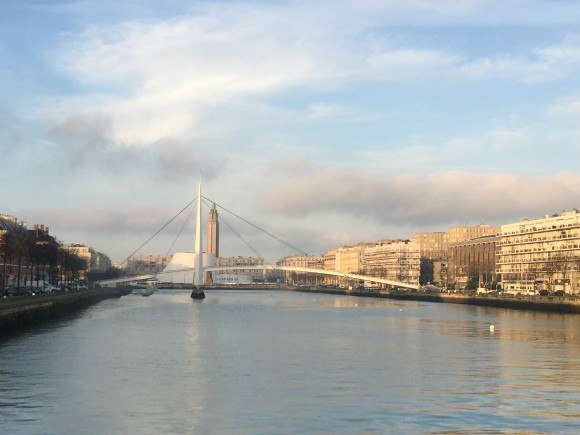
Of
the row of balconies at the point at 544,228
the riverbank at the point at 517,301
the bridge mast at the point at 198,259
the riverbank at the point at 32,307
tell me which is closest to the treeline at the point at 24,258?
the riverbank at the point at 32,307

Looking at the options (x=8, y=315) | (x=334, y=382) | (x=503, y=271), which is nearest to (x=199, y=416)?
(x=334, y=382)

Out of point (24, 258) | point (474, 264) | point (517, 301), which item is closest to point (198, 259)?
point (24, 258)

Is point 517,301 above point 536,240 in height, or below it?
below

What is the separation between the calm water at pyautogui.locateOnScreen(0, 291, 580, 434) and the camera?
23.8 metres

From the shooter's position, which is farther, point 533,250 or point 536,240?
point 533,250

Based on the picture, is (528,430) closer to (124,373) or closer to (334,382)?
(334,382)

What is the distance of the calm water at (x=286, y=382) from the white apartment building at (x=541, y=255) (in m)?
64.7

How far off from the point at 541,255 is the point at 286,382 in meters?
110

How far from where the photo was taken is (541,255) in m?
135

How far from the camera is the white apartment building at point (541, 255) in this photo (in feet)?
387

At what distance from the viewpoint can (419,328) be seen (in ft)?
207

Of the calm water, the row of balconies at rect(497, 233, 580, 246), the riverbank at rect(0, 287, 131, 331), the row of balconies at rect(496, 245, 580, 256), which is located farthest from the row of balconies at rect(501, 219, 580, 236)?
the calm water

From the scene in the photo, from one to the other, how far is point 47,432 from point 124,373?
11.4 m

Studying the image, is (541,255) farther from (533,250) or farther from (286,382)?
(286,382)
